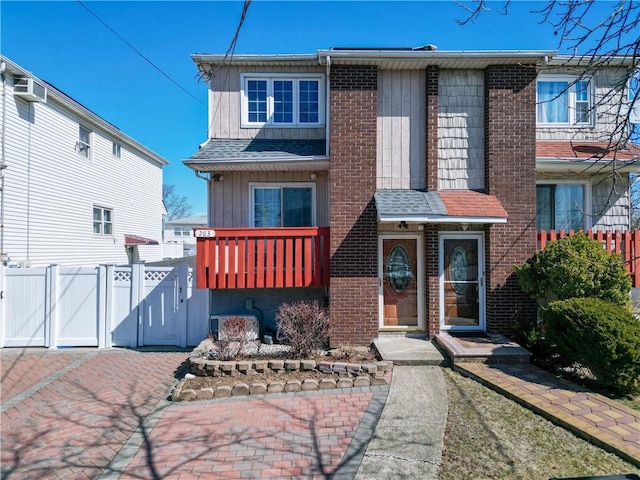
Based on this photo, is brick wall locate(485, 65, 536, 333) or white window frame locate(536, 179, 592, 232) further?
white window frame locate(536, 179, 592, 232)

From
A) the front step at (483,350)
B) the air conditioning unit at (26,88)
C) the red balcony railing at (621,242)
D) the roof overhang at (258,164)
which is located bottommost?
the front step at (483,350)

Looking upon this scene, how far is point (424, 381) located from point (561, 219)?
20.1ft

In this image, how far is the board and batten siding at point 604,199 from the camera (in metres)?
8.72

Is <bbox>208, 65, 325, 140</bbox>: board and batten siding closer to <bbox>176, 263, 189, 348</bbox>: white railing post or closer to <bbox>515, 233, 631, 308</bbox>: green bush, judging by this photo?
<bbox>176, 263, 189, 348</bbox>: white railing post

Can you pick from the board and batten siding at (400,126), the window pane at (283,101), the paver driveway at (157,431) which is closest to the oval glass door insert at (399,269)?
the board and batten siding at (400,126)

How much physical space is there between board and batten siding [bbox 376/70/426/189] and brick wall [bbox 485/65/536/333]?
54.6 inches

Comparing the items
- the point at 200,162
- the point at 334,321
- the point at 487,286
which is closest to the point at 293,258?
the point at 334,321

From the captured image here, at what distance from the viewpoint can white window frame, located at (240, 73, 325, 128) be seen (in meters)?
9.04

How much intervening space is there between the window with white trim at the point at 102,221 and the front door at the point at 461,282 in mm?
13485

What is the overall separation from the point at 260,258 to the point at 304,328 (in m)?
1.80

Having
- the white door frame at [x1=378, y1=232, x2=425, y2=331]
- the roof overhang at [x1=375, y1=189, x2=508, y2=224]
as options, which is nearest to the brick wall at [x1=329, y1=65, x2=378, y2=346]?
the white door frame at [x1=378, y1=232, x2=425, y2=331]

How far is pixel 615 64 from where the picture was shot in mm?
9031

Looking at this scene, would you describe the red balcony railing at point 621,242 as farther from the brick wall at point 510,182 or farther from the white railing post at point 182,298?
the white railing post at point 182,298

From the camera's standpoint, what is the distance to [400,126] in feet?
24.5
